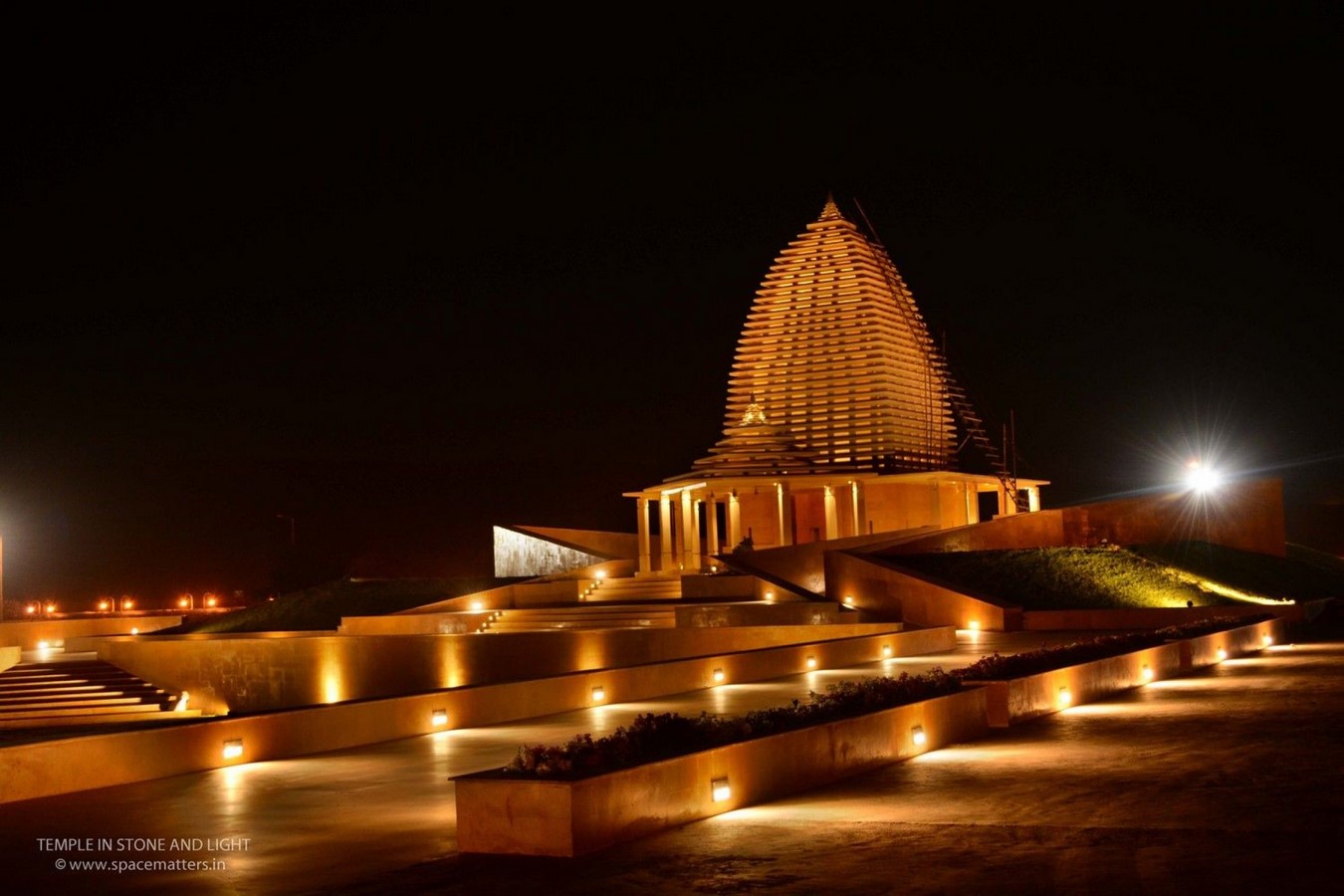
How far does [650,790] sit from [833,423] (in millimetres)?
38350

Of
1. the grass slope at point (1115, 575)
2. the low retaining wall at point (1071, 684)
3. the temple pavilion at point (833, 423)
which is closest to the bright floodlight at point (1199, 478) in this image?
the grass slope at point (1115, 575)

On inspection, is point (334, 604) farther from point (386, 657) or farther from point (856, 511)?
point (386, 657)

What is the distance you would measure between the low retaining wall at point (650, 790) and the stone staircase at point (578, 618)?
18.1m

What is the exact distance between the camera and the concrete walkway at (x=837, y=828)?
7055mm

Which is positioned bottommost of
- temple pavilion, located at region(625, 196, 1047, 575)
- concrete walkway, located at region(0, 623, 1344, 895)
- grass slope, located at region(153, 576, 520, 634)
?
concrete walkway, located at region(0, 623, 1344, 895)

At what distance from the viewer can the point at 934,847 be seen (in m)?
7.73

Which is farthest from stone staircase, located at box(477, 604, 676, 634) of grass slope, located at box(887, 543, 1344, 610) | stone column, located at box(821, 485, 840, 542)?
stone column, located at box(821, 485, 840, 542)

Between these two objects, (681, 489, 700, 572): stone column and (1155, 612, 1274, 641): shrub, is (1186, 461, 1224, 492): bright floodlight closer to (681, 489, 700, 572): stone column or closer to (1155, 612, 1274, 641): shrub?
(1155, 612, 1274, 641): shrub

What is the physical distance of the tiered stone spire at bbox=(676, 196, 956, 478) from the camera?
149 feet

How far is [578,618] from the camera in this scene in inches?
1210

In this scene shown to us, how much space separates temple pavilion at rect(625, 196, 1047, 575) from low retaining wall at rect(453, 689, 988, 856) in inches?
1249

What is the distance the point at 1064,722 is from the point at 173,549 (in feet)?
201

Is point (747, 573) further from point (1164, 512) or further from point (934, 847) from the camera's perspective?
point (934, 847)

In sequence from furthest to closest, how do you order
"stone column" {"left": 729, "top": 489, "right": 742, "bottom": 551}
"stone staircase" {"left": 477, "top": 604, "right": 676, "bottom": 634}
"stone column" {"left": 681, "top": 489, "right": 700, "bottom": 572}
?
"stone column" {"left": 729, "top": 489, "right": 742, "bottom": 551} → "stone column" {"left": 681, "top": 489, "right": 700, "bottom": 572} → "stone staircase" {"left": 477, "top": 604, "right": 676, "bottom": 634}
